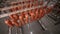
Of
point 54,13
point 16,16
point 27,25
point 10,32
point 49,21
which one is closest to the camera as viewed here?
point 16,16

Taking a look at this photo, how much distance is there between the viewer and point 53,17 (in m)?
1.59

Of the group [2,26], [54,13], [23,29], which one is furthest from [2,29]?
[54,13]

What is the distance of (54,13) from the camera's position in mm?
1652

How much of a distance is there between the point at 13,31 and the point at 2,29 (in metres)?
0.19

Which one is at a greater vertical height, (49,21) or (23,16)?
(23,16)

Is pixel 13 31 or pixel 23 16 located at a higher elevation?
pixel 23 16

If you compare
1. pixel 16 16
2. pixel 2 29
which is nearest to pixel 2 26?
pixel 2 29

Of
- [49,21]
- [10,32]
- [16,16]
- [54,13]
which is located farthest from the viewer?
[54,13]

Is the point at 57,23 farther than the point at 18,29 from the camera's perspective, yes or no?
Yes

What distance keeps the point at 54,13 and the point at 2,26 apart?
88 centimetres

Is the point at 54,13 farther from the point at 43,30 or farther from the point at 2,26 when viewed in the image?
the point at 2,26

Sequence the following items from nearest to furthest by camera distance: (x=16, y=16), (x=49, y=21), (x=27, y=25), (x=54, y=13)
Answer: (x=16, y=16) < (x=27, y=25) < (x=49, y=21) < (x=54, y=13)

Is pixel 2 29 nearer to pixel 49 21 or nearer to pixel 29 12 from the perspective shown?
pixel 29 12

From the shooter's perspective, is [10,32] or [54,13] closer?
[10,32]
